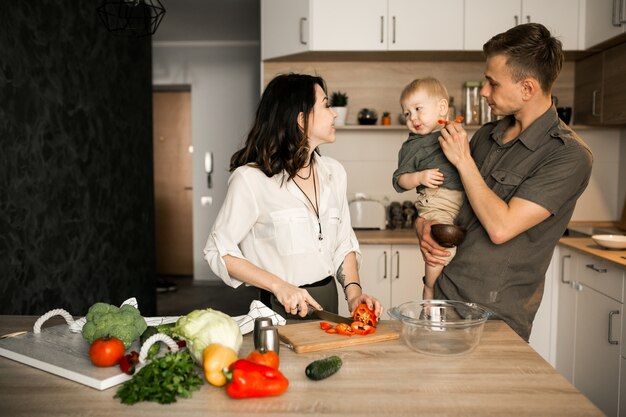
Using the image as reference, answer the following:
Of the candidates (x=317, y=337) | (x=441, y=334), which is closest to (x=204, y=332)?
(x=317, y=337)

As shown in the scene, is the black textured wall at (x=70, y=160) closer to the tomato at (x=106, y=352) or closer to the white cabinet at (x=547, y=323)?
the tomato at (x=106, y=352)

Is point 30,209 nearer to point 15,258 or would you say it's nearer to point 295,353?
point 15,258

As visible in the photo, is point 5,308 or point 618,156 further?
point 618,156

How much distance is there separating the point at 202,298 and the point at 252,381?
206 inches

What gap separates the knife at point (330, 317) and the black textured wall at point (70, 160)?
1719mm

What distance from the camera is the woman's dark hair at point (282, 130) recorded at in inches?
87.9

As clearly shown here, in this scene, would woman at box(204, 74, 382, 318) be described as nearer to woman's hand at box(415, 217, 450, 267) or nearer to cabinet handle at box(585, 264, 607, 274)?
woman's hand at box(415, 217, 450, 267)

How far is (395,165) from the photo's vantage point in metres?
4.57

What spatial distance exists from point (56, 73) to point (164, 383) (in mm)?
2673

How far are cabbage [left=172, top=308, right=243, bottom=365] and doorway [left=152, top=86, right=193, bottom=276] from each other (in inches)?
233

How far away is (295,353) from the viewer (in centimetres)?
165

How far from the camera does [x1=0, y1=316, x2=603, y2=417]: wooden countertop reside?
1297 millimetres

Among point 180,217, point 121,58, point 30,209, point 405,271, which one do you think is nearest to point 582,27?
point 405,271

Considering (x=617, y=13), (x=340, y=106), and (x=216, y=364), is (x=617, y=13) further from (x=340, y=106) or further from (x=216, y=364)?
(x=216, y=364)
